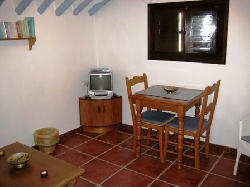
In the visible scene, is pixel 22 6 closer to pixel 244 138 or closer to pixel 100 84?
pixel 100 84

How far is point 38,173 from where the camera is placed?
2328mm

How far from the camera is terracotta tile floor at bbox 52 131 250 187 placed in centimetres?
303

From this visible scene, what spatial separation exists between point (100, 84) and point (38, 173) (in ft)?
7.07

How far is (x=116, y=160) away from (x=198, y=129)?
1101 mm

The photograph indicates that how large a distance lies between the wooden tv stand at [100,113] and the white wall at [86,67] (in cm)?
16

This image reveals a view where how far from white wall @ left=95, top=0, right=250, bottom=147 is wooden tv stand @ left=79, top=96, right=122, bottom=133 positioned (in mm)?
208

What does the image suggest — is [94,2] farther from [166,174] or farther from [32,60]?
[166,174]

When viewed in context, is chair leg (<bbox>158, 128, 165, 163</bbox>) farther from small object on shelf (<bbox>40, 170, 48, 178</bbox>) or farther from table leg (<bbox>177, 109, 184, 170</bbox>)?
small object on shelf (<bbox>40, 170, 48, 178</bbox>)

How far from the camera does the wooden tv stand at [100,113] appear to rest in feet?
14.1

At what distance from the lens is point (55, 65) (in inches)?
158

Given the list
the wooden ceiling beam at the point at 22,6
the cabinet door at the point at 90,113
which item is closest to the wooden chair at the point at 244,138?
the cabinet door at the point at 90,113

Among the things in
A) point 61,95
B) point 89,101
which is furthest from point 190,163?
point 61,95

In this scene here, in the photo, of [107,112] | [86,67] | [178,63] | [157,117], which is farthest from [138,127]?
[86,67]

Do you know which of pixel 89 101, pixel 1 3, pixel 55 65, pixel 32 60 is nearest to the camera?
pixel 1 3
